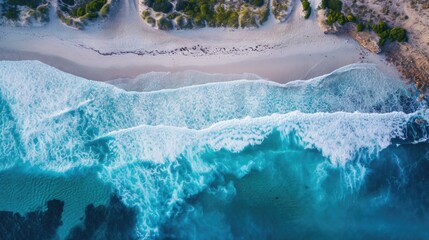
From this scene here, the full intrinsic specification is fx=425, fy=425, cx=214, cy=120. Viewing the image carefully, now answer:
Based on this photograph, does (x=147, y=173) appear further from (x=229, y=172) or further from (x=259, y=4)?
(x=259, y=4)

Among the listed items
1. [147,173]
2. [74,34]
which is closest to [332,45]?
[147,173]

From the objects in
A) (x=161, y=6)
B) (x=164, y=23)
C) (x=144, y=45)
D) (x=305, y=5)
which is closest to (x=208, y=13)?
(x=164, y=23)

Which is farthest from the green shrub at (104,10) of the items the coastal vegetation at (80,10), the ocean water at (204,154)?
the ocean water at (204,154)

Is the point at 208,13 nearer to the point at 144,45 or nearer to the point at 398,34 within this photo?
the point at 144,45

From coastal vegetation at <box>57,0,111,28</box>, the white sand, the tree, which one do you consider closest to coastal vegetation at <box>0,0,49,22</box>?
the white sand

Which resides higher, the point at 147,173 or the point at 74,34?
the point at 74,34

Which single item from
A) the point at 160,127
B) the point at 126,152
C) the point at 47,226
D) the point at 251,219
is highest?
the point at 160,127
